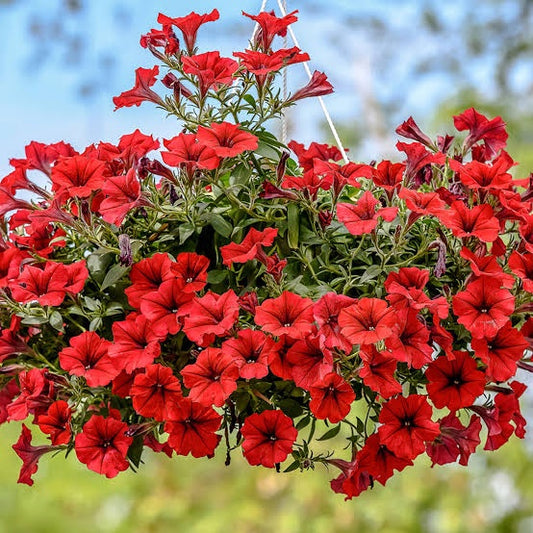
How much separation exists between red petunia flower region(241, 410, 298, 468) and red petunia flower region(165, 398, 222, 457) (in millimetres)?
41

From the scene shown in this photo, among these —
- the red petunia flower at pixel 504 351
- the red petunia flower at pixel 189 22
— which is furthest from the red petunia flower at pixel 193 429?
the red petunia flower at pixel 189 22

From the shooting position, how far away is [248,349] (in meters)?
0.92

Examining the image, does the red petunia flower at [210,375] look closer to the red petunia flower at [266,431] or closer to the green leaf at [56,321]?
the red petunia flower at [266,431]

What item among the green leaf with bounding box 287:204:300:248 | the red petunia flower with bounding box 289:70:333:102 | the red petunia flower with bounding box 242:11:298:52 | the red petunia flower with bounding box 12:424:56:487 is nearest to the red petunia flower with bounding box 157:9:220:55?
the red petunia flower with bounding box 242:11:298:52

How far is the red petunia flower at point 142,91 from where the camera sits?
40.9 inches

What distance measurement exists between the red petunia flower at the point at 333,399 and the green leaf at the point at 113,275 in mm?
283

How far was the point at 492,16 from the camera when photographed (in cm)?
652

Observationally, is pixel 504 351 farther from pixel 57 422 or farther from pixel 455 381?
pixel 57 422

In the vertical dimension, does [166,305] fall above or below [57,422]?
above

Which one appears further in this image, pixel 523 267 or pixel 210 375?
pixel 523 267

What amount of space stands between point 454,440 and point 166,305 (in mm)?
440

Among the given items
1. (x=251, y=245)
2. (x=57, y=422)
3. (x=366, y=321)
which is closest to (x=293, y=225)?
(x=251, y=245)

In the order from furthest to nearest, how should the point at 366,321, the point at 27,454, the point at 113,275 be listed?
1. the point at 27,454
2. the point at 113,275
3. the point at 366,321

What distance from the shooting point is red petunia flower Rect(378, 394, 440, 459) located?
37.6 inches
